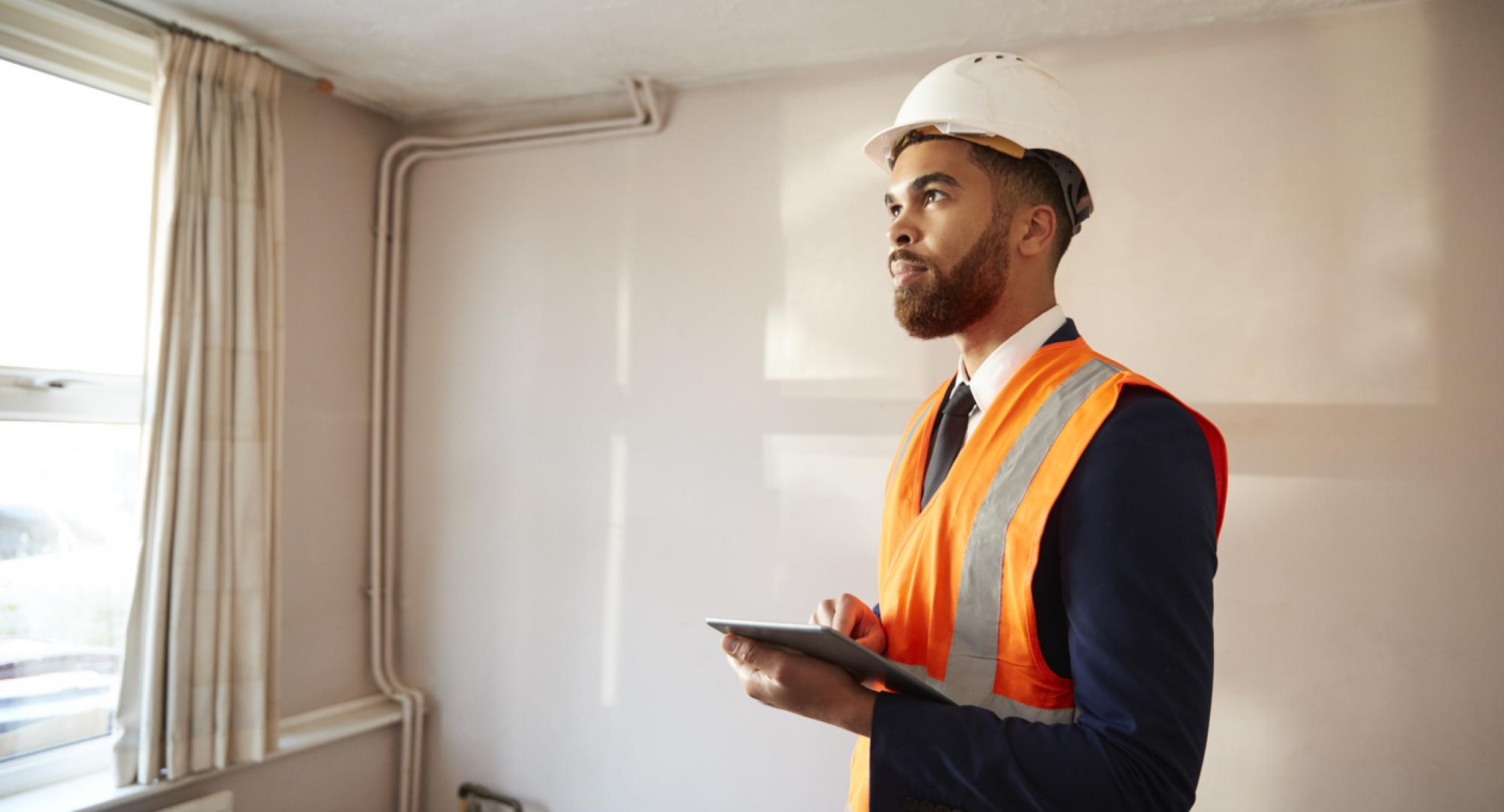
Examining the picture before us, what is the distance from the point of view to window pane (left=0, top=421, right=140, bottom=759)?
7.67ft

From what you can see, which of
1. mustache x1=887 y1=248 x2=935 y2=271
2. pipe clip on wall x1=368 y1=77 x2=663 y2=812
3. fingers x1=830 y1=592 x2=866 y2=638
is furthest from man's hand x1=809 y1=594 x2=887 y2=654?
pipe clip on wall x1=368 y1=77 x2=663 y2=812

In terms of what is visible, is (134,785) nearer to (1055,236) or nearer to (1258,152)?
(1055,236)

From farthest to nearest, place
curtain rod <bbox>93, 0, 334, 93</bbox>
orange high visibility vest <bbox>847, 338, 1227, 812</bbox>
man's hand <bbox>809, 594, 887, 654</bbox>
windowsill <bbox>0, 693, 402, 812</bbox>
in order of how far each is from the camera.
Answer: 1. curtain rod <bbox>93, 0, 334, 93</bbox>
2. windowsill <bbox>0, 693, 402, 812</bbox>
3. man's hand <bbox>809, 594, 887, 654</bbox>
4. orange high visibility vest <bbox>847, 338, 1227, 812</bbox>

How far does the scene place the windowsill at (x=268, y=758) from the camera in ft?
7.52

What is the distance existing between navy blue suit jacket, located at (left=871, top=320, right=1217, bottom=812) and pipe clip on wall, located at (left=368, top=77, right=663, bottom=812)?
2.38 m

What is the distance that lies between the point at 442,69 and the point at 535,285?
0.69 meters

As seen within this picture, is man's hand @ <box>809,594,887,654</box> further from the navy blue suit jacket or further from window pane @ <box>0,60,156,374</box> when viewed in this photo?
window pane @ <box>0,60,156,374</box>

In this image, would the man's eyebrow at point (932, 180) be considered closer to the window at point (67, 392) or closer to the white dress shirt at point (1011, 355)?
the white dress shirt at point (1011, 355)

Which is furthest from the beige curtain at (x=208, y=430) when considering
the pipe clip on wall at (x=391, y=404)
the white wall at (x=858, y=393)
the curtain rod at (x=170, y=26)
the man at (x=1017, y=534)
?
the man at (x=1017, y=534)

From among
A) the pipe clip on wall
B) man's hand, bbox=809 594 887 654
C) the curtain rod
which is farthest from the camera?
the pipe clip on wall

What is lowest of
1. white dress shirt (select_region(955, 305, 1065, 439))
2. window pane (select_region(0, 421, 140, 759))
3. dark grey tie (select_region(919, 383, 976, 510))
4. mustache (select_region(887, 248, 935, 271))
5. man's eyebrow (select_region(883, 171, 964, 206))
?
window pane (select_region(0, 421, 140, 759))

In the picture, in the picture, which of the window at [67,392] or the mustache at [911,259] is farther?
the window at [67,392]

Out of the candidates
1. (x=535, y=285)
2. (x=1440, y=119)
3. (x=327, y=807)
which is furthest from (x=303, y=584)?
(x=1440, y=119)

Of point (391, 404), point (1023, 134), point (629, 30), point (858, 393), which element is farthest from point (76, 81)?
point (1023, 134)
